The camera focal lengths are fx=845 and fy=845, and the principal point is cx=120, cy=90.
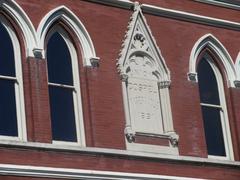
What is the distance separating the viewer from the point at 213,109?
2064 centimetres

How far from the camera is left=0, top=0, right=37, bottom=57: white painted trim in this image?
57.9 ft

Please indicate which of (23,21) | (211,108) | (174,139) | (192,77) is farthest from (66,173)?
(211,108)

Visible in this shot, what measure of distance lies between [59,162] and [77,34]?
123 inches

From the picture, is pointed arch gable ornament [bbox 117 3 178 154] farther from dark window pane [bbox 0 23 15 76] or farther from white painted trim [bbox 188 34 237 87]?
dark window pane [bbox 0 23 15 76]

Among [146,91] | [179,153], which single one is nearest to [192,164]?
[179,153]

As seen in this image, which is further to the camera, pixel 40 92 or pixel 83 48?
pixel 83 48

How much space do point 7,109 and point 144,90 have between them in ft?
11.6

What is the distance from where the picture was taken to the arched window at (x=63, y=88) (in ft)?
58.6

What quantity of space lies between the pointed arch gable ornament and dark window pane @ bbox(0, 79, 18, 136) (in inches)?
104

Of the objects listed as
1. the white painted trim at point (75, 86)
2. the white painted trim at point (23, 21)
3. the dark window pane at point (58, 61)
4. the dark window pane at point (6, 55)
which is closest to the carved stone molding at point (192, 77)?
the white painted trim at point (75, 86)

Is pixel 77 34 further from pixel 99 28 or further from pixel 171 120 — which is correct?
pixel 171 120

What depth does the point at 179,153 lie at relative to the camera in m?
19.2

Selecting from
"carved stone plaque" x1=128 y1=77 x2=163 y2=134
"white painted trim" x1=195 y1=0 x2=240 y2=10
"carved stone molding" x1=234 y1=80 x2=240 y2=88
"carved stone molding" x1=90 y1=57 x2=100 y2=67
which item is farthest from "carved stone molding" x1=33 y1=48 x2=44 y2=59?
"carved stone molding" x1=234 y1=80 x2=240 y2=88

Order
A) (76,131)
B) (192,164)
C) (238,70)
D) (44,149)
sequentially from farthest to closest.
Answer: (238,70)
(192,164)
(76,131)
(44,149)
